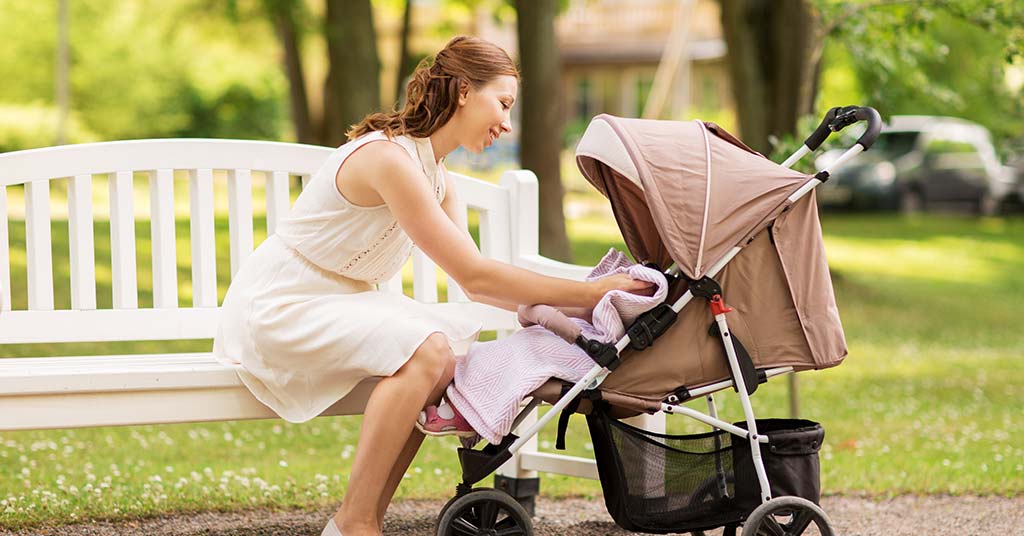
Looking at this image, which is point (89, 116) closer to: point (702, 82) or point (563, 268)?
point (702, 82)

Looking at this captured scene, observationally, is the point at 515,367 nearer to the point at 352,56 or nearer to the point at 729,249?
the point at 729,249

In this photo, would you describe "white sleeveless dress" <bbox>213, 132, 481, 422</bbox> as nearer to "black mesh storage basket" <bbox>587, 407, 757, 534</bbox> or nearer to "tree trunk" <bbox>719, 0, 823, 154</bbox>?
"black mesh storage basket" <bbox>587, 407, 757, 534</bbox>

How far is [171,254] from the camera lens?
4301 millimetres

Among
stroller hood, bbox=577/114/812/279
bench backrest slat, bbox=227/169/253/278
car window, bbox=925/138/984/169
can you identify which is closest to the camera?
stroller hood, bbox=577/114/812/279

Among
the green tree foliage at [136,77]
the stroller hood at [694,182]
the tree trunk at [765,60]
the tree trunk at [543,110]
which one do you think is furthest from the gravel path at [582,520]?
the green tree foliage at [136,77]

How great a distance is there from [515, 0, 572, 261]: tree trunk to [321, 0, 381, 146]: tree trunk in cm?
198

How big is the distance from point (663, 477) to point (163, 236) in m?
1.79

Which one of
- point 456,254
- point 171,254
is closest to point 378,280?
point 456,254

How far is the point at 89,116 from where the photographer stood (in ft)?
102

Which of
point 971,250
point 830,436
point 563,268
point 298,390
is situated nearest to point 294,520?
point 298,390

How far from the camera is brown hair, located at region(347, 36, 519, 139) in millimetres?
3588

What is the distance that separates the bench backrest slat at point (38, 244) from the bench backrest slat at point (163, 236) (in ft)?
1.06

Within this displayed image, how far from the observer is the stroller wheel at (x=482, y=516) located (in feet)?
11.5

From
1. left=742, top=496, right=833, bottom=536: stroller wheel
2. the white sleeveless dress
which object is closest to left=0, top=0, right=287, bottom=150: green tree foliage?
the white sleeveless dress
